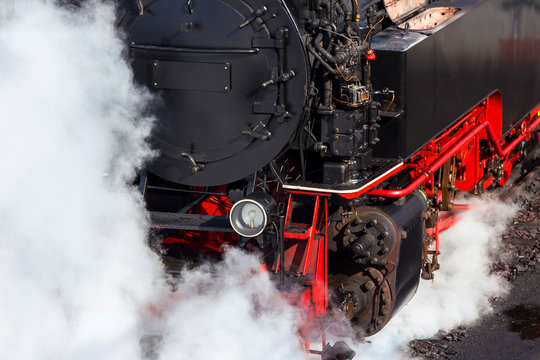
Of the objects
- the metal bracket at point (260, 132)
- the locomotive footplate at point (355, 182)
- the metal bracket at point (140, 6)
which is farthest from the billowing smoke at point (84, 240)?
the metal bracket at point (260, 132)

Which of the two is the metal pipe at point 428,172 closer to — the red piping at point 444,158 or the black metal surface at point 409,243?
the red piping at point 444,158

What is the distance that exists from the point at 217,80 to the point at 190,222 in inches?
30.9

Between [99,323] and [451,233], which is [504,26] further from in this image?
[99,323]

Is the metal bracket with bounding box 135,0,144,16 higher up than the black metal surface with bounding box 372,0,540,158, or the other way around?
the metal bracket with bounding box 135,0,144,16

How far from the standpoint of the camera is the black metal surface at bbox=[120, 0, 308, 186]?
16.0ft

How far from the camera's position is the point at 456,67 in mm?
5867

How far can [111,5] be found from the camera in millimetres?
5090

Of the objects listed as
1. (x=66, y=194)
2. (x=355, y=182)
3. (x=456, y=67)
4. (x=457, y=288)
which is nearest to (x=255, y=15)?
(x=355, y=182)

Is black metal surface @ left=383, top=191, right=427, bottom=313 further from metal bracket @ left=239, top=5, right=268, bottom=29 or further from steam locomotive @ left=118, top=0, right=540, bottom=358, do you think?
metal bracket @ left=239, top=5, right=268, bottom=29

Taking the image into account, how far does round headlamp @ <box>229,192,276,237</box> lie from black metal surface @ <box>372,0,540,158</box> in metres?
0.80

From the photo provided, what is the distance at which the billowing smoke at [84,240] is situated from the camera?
4.89 metres

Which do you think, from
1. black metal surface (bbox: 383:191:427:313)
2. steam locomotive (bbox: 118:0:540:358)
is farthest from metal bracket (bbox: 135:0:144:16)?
black metal surface (bbox: 383:191:427:313)

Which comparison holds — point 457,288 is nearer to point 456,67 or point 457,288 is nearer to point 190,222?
point 456,67

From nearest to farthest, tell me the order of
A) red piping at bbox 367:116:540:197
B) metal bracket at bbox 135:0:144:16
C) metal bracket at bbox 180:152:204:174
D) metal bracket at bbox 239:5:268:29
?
metal bracket at bbox 239:5:268:29 → metal bracket at bbox 135:0:144:16 → metal bracket at bbox 180:152:204:174 → red piping at bbox 367:116:540:197
